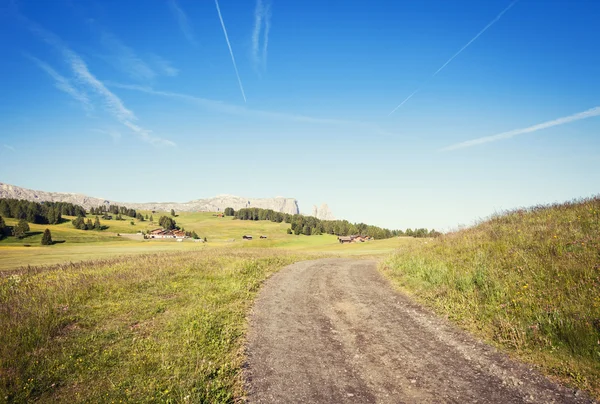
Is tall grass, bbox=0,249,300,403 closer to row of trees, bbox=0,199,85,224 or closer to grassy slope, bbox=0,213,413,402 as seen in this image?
grassy slope, bbox=0,213,413,402

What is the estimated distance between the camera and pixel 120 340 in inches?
324

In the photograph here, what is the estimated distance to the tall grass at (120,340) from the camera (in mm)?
5836

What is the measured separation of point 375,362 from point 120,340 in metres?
7.31

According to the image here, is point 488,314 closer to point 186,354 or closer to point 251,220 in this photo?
point 186,354

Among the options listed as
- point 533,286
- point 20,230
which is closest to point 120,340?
point 533,286

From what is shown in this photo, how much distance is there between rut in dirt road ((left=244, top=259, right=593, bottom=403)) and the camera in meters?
5.54

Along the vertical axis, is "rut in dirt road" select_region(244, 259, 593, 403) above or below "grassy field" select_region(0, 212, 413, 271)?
above

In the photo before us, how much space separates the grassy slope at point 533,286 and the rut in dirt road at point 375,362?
30.8 inches

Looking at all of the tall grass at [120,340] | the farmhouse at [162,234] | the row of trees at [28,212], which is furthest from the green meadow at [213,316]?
the row of trees at [28,212]

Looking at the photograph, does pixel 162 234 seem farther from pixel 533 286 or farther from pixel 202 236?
pixel 533 286

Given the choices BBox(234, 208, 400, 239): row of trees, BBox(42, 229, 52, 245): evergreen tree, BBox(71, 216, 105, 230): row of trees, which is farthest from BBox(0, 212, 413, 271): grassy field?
BBox(234, 208, 400, 239): row of trees

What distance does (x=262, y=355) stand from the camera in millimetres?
7387

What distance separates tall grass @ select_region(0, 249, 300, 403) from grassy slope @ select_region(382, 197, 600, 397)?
7.23 metres

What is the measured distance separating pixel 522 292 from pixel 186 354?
34.8 ft
